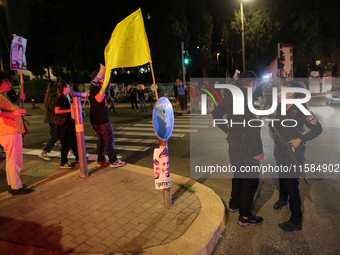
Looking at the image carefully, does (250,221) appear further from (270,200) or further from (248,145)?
(248,145)

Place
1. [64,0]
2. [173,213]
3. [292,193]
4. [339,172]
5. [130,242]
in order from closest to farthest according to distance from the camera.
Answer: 1. [130,242]
2. [292,193]
3. [173,213]
4. [339,172]
5. [64,0]

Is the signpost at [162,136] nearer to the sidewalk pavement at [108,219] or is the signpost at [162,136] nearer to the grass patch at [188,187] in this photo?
the sidewalk pavement at [108,219]

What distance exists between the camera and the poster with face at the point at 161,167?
3770mm

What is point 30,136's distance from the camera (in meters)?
10.6

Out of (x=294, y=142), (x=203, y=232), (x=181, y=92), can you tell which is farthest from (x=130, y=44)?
(x=181, y=92)

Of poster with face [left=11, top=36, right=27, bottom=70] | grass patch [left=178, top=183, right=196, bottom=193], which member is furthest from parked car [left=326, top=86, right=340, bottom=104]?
poster with face [left=11, top=36, right=27, bottom=70]

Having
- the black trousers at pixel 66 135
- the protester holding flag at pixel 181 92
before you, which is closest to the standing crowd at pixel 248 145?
the black trousers at pixel 66 135

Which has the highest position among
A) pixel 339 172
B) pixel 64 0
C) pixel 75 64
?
pixel 64 0

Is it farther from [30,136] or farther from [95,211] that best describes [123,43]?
[30,136]

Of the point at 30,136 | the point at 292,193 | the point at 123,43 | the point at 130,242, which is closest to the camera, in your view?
the point at 130,242

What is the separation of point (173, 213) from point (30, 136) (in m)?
8.86

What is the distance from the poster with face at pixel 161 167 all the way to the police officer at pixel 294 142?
5.37ft

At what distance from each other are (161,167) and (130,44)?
206 cm

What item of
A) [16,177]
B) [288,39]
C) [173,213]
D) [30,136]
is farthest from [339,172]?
[288,39]
